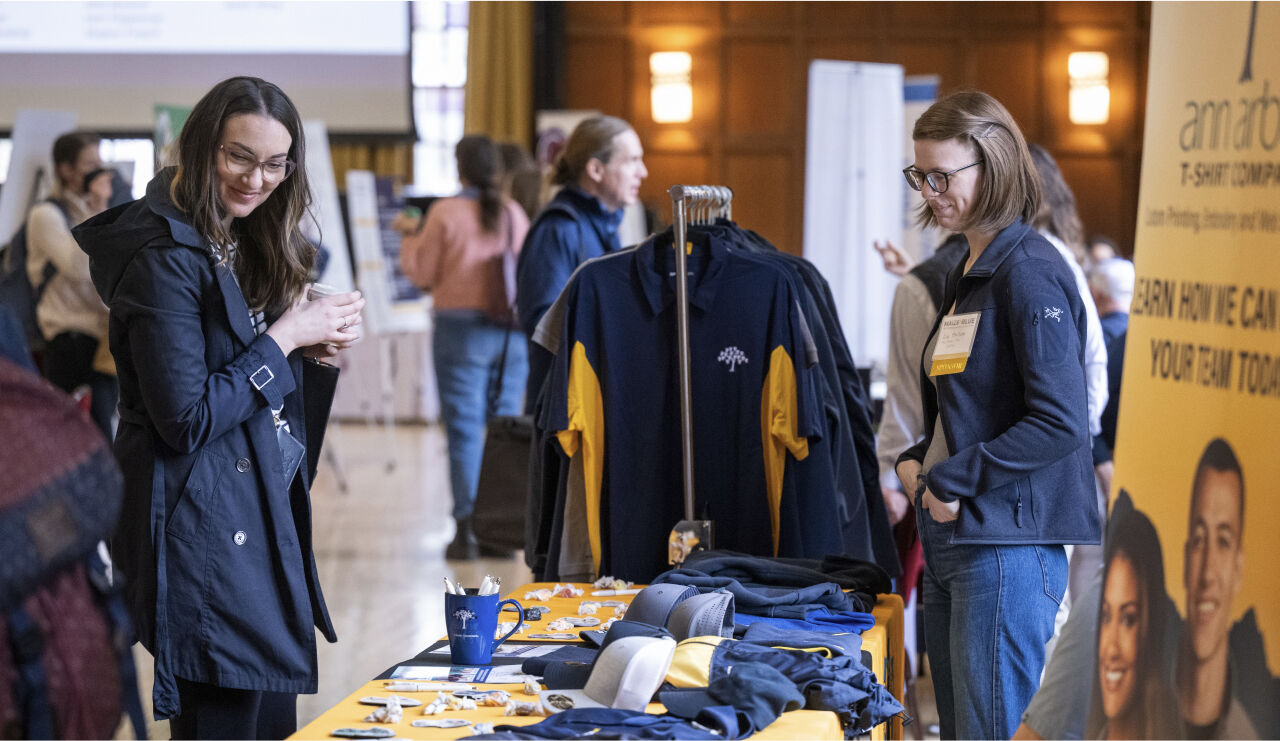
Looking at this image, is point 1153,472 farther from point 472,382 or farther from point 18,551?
point 472,382

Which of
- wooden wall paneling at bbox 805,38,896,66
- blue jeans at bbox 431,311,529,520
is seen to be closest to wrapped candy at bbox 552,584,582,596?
blue jeans at bbox 431,311,529,520

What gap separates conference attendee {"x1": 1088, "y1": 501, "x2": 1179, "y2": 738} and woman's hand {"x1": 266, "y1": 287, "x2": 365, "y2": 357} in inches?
47.9

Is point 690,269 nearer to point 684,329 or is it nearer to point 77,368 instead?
point 684,329

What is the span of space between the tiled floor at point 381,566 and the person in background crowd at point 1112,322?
3.05ft

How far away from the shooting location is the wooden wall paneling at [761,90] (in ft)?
A: 32.9

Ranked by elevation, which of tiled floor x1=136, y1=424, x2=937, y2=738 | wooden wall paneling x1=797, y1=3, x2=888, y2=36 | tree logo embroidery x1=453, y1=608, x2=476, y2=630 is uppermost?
wooden wall paneling x1=797, y1=3, x2=888, y2=36

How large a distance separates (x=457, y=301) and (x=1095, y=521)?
12.0 feet

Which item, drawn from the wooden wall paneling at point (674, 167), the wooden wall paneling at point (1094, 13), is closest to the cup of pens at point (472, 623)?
the wooden wall paneling at point (674, 167)

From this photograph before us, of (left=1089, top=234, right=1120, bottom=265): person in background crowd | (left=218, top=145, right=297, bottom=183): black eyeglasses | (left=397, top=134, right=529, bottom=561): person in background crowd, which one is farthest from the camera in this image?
Answer: (left=1089, top=234, right=1120, bottom=265): person in background crowd

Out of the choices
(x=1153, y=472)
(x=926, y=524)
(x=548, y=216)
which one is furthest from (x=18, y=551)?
(x=548, y=216)

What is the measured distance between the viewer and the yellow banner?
1.28 meters

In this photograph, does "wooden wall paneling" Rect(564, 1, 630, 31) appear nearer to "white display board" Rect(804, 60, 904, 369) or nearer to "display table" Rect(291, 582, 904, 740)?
"white display board" Rect(804, 60, 904, 369)

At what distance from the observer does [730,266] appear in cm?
270

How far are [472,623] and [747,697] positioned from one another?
45 centimetres
